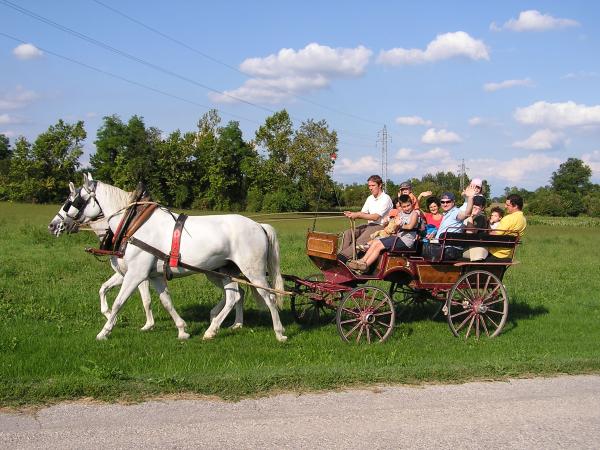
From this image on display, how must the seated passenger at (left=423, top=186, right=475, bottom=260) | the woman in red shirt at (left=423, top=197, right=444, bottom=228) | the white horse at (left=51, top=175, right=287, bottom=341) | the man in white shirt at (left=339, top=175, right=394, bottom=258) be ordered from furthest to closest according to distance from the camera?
the woman in red shirt at (left=423, top=197, right=444, bottom=228) → the man in white shirt at (left=339, top=175, right=394, bottom=258) → the seated passenger at (left=423, top=186, right=475, bottom=260) → the white horse at (left=51, top=175, right=287, bottom=341)

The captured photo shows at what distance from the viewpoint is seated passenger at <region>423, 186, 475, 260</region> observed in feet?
28.7

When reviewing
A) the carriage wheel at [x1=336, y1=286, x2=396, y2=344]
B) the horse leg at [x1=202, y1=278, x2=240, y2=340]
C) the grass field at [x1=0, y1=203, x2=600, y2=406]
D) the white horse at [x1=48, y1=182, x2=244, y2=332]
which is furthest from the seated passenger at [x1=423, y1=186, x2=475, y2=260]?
the white horse at [x1=48, y1=182, x2=244, y2=332]

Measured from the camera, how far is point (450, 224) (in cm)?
908

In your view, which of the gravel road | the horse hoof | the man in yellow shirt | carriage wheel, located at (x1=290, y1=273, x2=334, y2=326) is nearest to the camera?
the gravel road

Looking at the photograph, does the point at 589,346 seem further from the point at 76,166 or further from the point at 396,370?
the point at 76,166

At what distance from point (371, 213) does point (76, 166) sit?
6674cm

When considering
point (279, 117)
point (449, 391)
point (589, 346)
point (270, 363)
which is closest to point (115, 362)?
point (270, 363)

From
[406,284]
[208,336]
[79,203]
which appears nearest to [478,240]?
[406,284]

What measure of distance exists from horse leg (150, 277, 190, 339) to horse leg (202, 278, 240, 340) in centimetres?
31

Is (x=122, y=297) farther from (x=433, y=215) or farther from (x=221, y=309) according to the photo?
(x=433, y=215)

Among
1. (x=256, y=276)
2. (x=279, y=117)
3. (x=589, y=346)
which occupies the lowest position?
(x=589, y=346)

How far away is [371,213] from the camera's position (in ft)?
29.8

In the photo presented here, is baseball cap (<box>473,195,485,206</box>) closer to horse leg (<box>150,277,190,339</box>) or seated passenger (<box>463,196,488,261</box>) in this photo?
seated passenger (<box>463,196,488,261</box>)

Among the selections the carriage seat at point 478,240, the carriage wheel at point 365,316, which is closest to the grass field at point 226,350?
the carriage wheel at point 365,316
